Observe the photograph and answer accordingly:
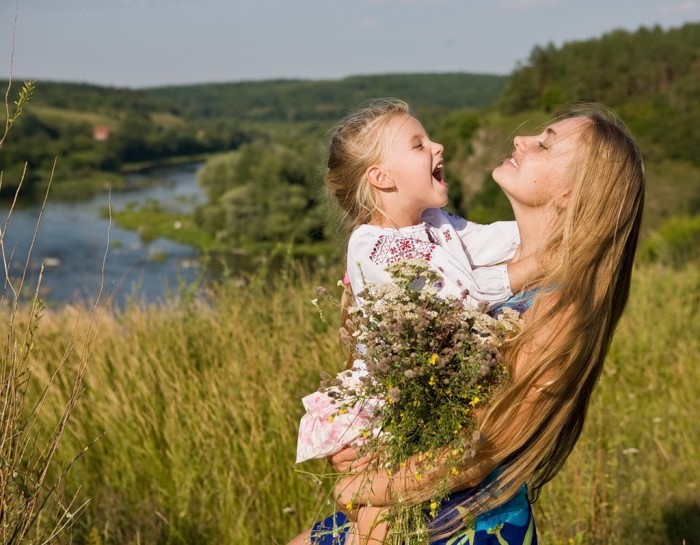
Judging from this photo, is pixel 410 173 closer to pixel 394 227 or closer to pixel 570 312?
pixel 394 227

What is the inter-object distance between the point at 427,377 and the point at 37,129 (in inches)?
3590

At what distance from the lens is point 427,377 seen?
167 cm

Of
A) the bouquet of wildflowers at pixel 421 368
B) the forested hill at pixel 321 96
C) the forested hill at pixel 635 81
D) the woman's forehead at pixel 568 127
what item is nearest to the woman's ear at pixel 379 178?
the woman's forehead at pixel 568 127

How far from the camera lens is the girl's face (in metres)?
2.36

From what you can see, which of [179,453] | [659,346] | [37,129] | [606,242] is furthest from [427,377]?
[37,129]

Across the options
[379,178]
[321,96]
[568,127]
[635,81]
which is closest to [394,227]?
[379,178]

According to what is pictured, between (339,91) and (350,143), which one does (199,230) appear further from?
(339,91)

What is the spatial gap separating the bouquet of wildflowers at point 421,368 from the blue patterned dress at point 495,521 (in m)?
0.23

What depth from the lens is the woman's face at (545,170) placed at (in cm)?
200

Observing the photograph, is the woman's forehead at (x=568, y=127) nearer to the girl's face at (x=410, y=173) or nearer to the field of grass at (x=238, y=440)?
the girl's face at (x=410, y=173)

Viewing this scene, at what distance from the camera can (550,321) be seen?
191 centimetres

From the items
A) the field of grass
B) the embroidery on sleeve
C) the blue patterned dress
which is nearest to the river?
the field of grass

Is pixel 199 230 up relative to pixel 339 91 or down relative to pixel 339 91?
down

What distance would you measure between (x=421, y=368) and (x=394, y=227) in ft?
2.71
